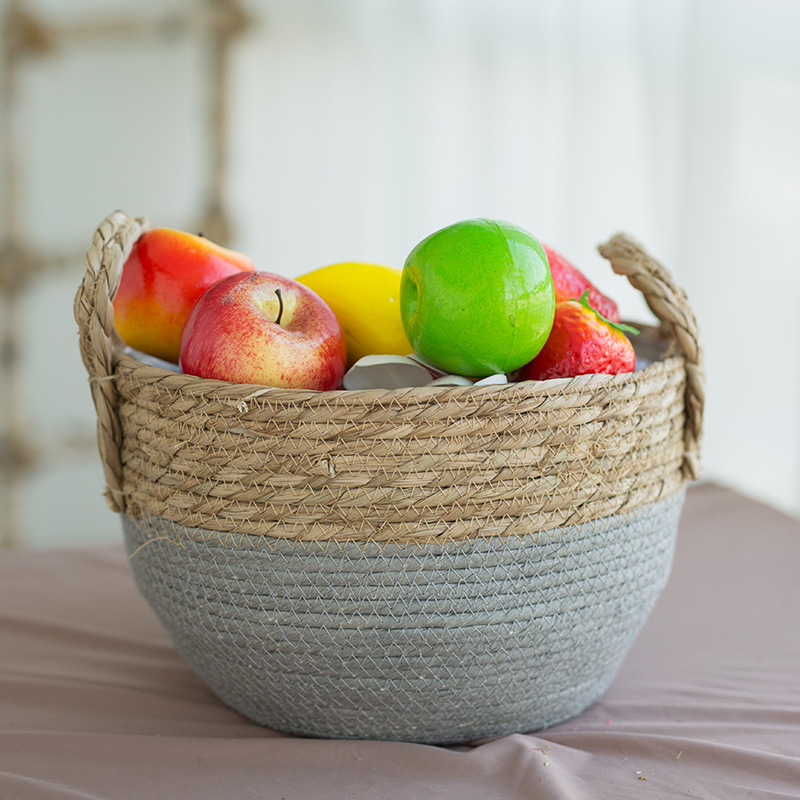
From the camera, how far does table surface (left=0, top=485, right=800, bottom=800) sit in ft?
1.90

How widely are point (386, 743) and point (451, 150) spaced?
1.83 meters

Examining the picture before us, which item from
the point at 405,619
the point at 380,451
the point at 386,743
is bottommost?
the point at 386,743

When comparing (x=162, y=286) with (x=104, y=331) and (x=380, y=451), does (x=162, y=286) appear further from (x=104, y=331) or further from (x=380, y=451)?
(x=380, y=451)

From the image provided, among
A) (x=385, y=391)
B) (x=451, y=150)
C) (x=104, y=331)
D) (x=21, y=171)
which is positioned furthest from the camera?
(x=451, y=150)

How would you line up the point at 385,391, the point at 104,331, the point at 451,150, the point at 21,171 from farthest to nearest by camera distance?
the point at 451,150, the point at 21,171, the point at 104,331, the point at 385,391

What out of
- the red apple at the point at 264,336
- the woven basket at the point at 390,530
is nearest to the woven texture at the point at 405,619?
the woven basket at the point at 390,530

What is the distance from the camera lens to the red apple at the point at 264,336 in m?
0.62

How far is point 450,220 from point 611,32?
678 millimetres

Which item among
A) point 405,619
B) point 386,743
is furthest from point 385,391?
point 386,743

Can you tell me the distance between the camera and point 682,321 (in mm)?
702

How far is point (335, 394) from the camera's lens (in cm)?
55

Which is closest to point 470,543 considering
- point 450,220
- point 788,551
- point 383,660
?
point 383,660

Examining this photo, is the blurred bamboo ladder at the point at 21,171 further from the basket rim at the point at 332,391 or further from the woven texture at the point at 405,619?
the woven texture at the point at 405,619

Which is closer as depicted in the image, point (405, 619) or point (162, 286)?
point (405, 619)
